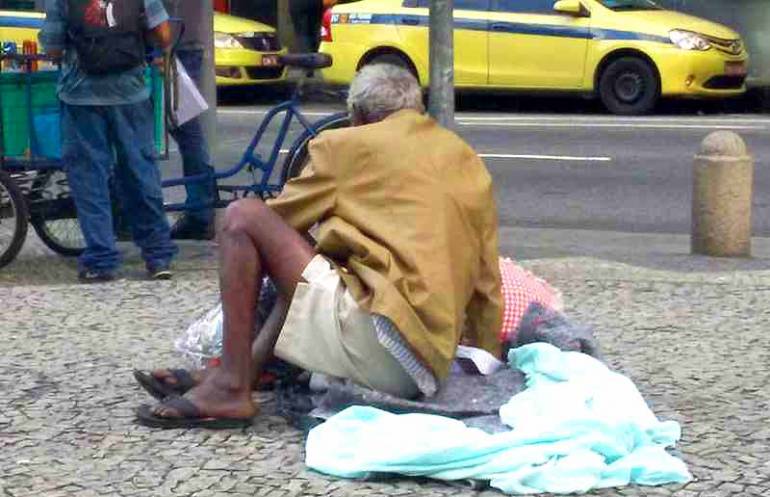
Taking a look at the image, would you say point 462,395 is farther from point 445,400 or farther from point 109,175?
point 109,175

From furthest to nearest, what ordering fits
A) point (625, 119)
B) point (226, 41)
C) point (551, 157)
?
point (226, 41)
point (625, 119)
point (551, 157)

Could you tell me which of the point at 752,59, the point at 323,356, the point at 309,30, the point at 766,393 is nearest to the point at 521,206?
the point at 766,393

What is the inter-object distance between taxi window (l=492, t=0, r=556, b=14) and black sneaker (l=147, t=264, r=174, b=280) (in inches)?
405

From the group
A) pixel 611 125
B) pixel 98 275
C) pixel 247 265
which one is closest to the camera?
pixel 247 265

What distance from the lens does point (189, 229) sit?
361 inches

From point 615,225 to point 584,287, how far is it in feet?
10.5

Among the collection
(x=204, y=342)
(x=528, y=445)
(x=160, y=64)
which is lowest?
(x=528, y=445)

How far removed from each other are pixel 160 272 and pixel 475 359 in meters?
3.17

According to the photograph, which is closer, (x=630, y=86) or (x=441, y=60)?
(x=441, y=60)

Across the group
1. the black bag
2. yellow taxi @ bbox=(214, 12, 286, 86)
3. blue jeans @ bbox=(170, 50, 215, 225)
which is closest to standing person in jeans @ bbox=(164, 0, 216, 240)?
blue jeans @ bbox=(170, 50, 215, 225)

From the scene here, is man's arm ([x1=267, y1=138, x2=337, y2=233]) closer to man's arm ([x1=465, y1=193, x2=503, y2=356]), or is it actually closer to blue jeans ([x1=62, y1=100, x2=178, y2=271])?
man's arm ([x1=465, y1=193, x2=503, y2=356])

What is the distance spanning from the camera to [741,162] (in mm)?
8984

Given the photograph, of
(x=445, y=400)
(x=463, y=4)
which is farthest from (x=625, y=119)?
(x=445, y=400)

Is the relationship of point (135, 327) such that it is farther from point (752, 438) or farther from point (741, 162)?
point (741, 162)
